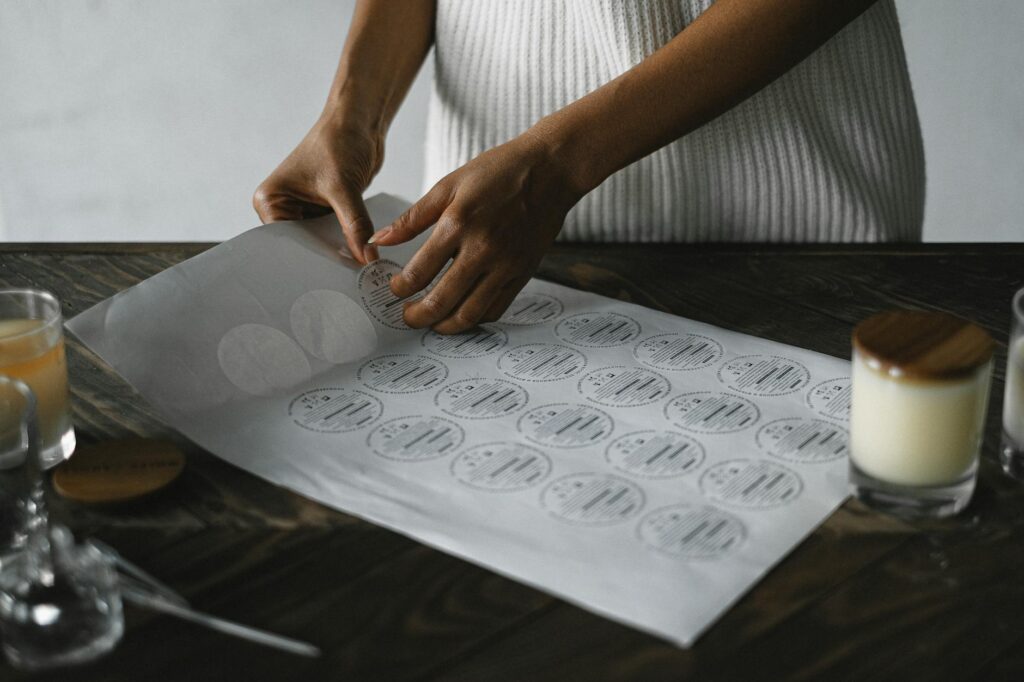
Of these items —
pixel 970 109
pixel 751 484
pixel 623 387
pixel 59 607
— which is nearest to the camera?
pixel 59 607

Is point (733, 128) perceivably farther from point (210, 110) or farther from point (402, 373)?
point (210, 110)

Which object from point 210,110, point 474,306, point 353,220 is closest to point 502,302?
point 474,306

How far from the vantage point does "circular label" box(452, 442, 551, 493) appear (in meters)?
0.58

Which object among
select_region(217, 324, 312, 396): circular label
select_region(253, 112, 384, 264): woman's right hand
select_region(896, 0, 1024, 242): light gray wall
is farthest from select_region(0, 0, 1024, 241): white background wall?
select_region(217, 324, 312, 396): circular label

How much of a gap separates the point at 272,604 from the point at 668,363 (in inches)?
12.6

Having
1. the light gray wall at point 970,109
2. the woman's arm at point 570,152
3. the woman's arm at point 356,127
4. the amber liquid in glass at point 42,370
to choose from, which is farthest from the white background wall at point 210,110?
the amber liquid in glass at point 42,370

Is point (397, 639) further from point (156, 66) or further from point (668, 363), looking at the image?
point (156, 66)

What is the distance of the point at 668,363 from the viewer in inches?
27.7

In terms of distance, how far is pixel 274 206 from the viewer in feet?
2.77

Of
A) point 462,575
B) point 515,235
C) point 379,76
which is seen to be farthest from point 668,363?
point 379,76

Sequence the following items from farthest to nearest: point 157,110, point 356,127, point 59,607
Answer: point 157,110 → point 356,127 → point 59,607

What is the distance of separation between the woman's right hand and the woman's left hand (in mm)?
29

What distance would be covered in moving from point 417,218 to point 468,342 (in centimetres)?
10

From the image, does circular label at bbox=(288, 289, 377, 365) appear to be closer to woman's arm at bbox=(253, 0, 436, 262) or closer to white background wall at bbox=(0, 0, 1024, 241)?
woman's arm at bbox=(253, 0, 436, 262)
